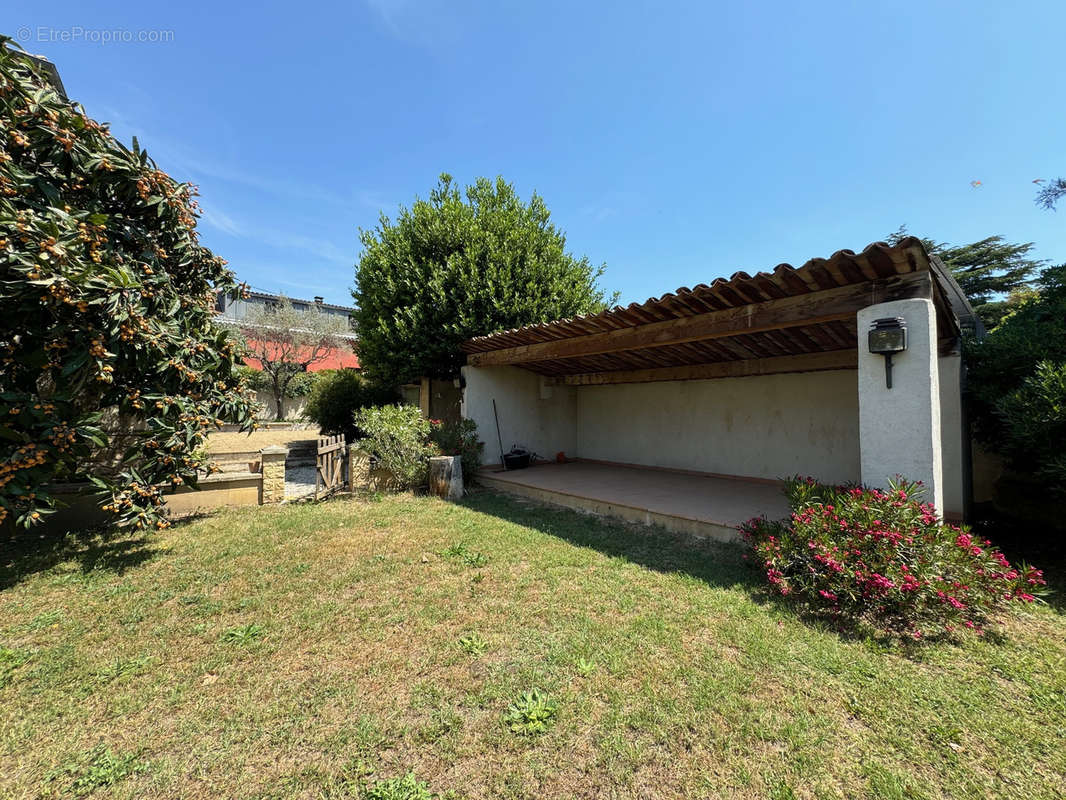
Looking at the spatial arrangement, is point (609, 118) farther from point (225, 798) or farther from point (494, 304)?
point (225, 798)

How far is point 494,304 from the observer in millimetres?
9180

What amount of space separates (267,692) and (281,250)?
17.6m

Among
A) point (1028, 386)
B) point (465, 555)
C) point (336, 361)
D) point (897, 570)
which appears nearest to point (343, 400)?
point (465, 555)

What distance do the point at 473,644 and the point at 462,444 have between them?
18.7 feet

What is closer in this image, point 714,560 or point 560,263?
point 714,560

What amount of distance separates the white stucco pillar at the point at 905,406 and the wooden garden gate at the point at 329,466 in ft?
25.0

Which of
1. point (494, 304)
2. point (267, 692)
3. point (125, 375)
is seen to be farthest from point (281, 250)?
point (267, 692)

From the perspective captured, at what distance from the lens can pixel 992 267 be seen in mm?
18266

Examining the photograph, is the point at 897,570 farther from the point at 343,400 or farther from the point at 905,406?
the point at 343,400

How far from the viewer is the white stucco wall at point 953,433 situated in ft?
17.2

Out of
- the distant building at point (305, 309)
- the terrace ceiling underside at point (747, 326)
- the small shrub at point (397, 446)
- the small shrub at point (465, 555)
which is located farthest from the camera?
the distant building at point (305, 309)

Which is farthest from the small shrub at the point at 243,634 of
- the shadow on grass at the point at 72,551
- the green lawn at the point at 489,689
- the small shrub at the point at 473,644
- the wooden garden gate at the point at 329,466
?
the wooden garden gate at the point at 329,466

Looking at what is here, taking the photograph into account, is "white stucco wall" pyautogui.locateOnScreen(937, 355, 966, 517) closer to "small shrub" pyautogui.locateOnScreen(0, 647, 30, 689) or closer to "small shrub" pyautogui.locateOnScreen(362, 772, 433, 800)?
"small shrub" pyautogui.locateOnScreen(362, 772, 433, 800)

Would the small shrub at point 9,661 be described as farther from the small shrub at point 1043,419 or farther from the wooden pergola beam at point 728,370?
the wooden pergola beam at point 728,370
